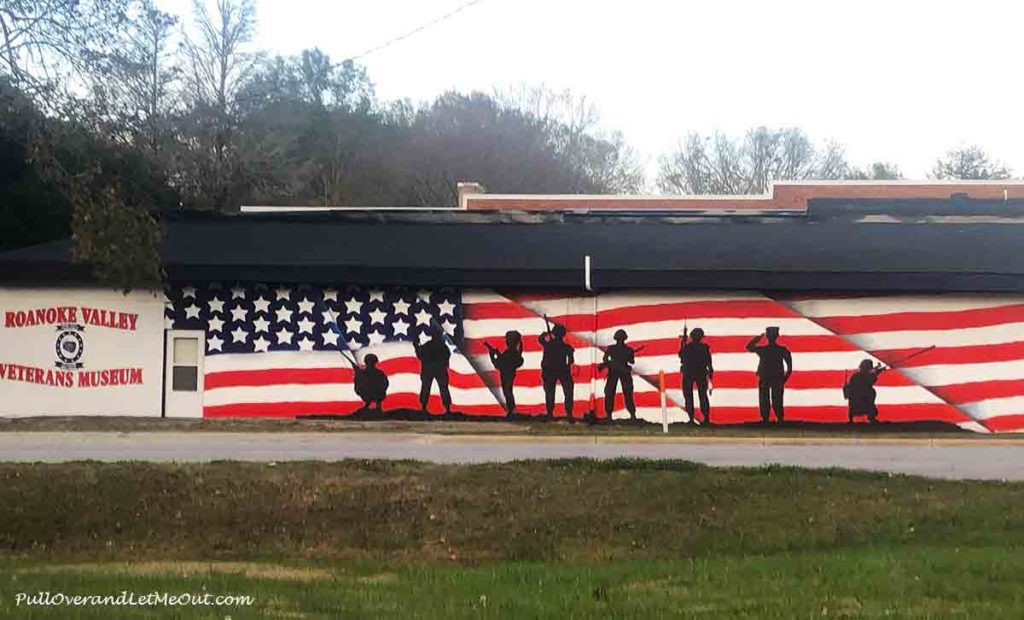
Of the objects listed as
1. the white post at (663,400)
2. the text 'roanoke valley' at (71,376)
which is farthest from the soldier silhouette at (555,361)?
the text 'roanoke valley' at (71,376)

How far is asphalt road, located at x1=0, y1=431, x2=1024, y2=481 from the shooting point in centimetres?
1689

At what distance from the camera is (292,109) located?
55.8 meters

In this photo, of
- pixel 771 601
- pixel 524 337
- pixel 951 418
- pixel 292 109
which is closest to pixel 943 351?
pixel 951 418

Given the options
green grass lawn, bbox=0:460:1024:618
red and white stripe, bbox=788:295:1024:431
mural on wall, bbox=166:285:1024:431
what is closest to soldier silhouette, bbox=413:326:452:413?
mural on wall, bbox=166:285:1024:431

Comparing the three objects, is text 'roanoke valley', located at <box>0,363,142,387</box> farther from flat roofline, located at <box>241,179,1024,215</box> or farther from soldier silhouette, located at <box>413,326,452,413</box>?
flat roofline, located at <box>241,179,1024,215</box>

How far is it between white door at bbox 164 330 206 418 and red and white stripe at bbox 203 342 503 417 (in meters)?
0.18

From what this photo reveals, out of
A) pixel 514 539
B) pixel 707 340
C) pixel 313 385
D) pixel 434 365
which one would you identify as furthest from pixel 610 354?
pixel 514 539

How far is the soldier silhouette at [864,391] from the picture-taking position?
2411cm

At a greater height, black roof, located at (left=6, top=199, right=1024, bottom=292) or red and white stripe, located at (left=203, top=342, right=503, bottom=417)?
black roof, located at (left=6, top=199, right=1024, bottom=292)

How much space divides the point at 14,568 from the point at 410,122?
7198 cm

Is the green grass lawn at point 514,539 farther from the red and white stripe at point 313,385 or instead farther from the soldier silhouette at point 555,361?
the red and white stripe at point 313,385

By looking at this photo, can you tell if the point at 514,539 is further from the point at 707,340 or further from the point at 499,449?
the point at 707,340

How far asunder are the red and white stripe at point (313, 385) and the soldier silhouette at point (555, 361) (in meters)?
1.06

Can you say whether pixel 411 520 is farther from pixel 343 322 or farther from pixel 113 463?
pixel 343 322
